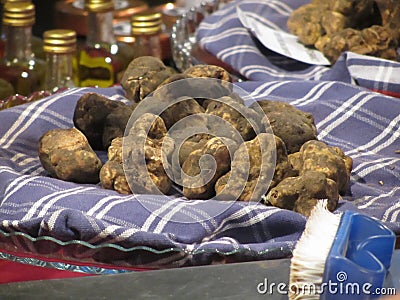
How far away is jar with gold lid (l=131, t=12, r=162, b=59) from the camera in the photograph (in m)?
1.12

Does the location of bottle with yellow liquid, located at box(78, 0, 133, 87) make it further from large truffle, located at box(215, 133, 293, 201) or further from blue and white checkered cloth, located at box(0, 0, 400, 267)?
large truffle, located at box(215, 133, 293, 201)

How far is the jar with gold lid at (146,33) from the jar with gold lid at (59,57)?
10cm

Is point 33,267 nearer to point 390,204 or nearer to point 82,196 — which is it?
point 82,196

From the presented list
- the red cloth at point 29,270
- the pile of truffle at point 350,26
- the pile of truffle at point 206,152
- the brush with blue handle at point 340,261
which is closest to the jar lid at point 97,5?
the pile of truffle at point 350,26

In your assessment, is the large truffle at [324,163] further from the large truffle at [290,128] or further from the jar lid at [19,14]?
the jar lid at [19,14]

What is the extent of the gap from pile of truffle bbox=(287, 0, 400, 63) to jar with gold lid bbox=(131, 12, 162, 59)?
7.5 inches

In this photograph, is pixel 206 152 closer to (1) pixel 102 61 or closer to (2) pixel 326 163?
(2) pixel 326 163

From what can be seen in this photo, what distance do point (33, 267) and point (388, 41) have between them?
2.05ft

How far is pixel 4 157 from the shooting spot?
78 cm

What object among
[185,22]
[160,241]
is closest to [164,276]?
[160,241]

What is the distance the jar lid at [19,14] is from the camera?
1.07 m

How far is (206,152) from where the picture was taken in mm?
702

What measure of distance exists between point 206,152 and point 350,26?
496 mm

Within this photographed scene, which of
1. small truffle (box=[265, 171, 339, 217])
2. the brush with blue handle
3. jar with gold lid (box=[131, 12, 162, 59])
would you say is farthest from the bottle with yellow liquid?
the brush with blue handle
